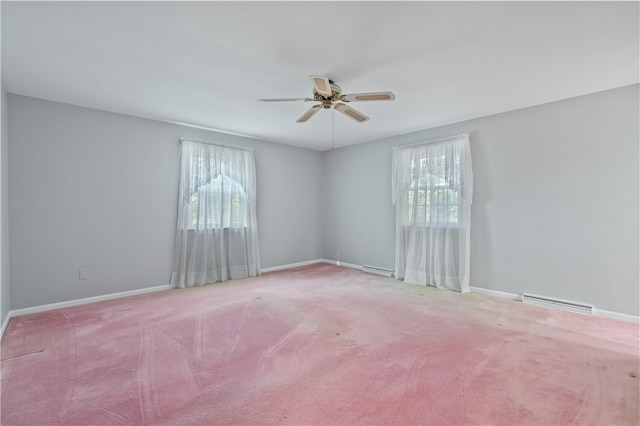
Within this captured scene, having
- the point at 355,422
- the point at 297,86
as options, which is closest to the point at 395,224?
the point at 297,86

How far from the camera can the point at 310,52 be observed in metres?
2.44

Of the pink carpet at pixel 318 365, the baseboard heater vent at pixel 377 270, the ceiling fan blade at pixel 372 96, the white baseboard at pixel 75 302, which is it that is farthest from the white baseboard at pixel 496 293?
the white baseboard at pixel 75 302

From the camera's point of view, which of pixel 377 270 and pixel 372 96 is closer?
pixel 372 96

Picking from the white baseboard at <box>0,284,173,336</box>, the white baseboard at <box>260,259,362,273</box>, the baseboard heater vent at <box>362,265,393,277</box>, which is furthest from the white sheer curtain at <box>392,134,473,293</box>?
the white baseboard at <box>0,284,173,336</box>

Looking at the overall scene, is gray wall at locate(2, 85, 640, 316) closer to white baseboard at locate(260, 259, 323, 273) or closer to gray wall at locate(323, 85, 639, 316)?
gray wall at locate(323, 85, 639, 316)

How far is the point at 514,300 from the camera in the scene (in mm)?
3908

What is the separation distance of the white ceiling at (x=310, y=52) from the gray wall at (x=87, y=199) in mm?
398

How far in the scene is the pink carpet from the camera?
177 cm

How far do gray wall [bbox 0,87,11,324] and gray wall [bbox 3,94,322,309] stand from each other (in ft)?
0.35

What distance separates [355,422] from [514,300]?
3.26 m

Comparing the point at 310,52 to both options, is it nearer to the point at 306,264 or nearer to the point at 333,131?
the point at 333,131

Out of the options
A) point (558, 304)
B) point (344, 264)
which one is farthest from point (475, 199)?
point (344, 264)

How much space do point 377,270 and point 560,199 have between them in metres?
2.93

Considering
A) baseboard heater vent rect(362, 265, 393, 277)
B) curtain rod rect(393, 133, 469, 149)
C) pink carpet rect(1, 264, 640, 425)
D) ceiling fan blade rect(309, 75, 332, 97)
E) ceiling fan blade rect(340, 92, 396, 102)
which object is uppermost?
curtain rod rect(393, 133, 469, 149)
